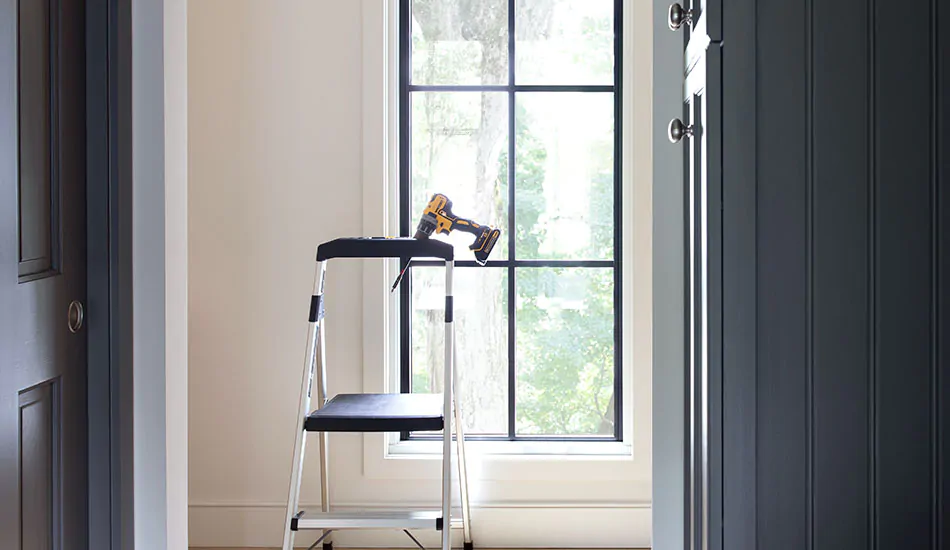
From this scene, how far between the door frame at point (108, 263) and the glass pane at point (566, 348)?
1.50 m

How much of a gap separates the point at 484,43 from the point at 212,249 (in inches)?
47.8

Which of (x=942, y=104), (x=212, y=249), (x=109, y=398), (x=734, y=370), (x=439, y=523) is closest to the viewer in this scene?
(x=942, y=104)

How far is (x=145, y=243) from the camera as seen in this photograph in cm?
180

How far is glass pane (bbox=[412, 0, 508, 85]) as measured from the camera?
2.88 metres

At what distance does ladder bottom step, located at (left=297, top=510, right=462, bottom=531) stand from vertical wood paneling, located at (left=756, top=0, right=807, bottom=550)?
111 centimetres

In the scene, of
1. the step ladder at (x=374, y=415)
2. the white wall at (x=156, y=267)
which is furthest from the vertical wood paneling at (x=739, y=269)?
the white wall at (x=156, y=267)

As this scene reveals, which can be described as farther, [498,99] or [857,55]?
[498,99]

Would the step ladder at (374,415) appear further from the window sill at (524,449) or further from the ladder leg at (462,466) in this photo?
the window sill at (524,449)

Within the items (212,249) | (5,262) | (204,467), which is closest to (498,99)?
(212,249)

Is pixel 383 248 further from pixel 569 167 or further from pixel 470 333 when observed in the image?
pixel 569 167

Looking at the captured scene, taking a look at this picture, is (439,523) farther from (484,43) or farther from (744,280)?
(484,43)

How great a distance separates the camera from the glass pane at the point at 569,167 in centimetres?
288

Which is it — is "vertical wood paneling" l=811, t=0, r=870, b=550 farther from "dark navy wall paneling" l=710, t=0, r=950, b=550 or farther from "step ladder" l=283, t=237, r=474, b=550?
"step ladder" l=283, t=237, r=474, b=550

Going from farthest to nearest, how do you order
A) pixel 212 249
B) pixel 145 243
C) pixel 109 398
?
pixel 212 249 < pixel 145 243 < pixel 109 398
